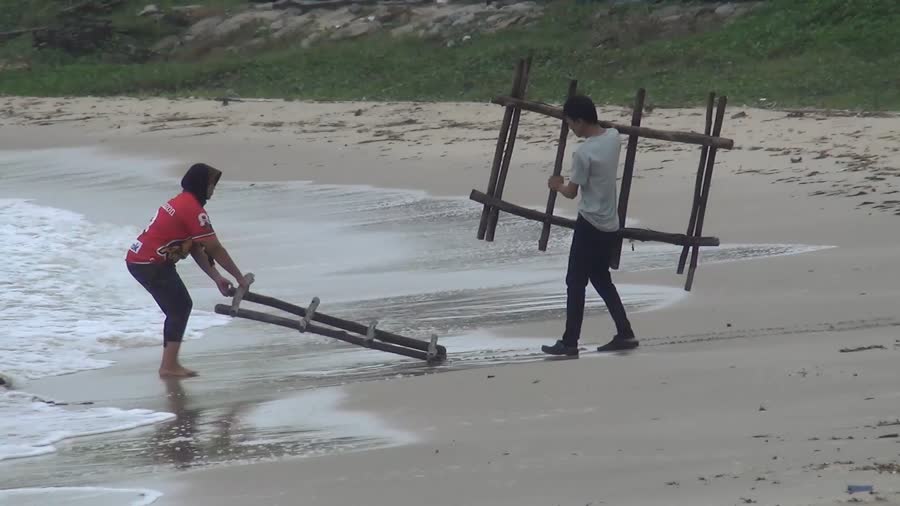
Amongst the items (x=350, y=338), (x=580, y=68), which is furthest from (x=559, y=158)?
(x=580, y=68)

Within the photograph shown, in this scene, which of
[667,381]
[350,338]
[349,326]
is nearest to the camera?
[667,381]

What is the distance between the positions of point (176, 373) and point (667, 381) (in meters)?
2.88

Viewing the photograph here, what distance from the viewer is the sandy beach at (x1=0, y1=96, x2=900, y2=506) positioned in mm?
5062

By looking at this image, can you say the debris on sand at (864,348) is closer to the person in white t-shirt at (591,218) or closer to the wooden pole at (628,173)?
the person in white t-shirt at (591,218)

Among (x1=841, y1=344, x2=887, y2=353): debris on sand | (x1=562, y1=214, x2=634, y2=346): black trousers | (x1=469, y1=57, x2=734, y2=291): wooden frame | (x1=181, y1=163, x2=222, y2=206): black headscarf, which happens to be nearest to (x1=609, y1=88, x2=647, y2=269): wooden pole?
(x1=469, y1=57, x2=734, y2=291): wooden frame

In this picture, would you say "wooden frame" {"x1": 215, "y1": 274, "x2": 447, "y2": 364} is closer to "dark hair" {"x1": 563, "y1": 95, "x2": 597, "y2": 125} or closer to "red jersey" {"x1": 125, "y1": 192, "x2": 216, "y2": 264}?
"red jersey" {"x1": 125, "y1": 192, "x2": 216, "y2": 264}

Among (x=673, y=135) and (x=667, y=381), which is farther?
(x=673, y=135)

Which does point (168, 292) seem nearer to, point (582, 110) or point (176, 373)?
point (176, 373)

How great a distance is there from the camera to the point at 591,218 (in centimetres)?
771

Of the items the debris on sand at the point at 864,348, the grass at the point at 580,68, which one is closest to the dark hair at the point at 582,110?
the debris on sand at the point at 864,348

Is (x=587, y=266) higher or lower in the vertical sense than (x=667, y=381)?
higher

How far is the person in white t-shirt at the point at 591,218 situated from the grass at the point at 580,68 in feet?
30.0

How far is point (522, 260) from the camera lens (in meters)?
11.3

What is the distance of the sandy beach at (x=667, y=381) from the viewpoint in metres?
5.06
